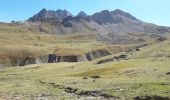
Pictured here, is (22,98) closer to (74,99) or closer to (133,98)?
(74,99)

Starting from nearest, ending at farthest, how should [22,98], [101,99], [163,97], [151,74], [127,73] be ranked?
[163,97] → [101,99] → [22,98] → [151,74] → [127,73]

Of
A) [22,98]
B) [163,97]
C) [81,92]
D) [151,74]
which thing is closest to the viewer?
[163,97]

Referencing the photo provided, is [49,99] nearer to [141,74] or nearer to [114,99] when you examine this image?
[114,99]

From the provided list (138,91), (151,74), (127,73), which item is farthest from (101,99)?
(127,73)

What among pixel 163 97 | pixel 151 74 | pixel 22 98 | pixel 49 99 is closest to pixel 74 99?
pixel 49 99

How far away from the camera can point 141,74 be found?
285ft

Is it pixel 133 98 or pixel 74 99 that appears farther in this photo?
pixel 74 99

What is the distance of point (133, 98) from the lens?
50094 millimetres

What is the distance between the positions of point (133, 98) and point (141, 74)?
37367 millimetres

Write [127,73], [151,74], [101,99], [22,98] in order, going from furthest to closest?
[127,73]
[151,74]
[22,98]
[101,99]

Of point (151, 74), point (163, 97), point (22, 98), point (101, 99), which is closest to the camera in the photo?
point (163, 97)

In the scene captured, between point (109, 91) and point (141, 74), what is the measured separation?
29.3m

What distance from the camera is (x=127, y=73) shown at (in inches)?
3782

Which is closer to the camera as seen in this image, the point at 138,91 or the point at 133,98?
the point at 133,98
